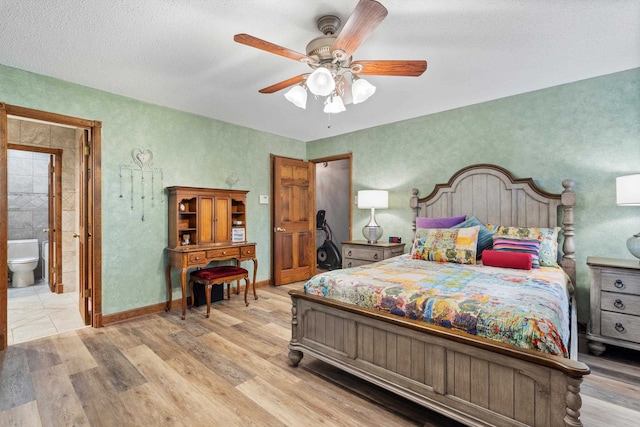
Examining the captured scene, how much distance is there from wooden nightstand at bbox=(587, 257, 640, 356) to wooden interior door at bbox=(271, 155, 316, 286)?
151 inches

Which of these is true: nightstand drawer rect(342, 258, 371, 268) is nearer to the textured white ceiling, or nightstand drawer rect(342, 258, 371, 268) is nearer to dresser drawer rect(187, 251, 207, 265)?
dresser drawer rect(187, 251, 207, 265)

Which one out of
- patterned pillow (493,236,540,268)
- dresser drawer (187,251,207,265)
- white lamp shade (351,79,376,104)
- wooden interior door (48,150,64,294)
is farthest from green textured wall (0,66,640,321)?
white lamp shade (351,79,376,104)

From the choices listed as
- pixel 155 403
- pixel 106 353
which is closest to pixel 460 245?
pixel 155 403

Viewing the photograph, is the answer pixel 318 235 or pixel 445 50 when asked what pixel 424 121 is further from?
pixel 318 235

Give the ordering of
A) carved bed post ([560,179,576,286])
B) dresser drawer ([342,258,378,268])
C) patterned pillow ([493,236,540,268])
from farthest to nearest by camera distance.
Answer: dresser drawer ([342,258,378,268]), carved bed post ([560,179,576,286]), patterned pillow ([493,236,540,268])

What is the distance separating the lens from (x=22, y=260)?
4.93m

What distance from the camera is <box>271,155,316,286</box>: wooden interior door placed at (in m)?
5.06

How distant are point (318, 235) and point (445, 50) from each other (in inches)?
200

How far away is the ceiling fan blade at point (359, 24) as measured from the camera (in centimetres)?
156

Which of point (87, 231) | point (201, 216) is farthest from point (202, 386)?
point (87, 231)

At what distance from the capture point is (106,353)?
269cm

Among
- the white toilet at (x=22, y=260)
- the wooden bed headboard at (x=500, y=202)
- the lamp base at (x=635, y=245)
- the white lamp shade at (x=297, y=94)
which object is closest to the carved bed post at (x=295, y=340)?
the white lamp shade at (x=297, y=94)

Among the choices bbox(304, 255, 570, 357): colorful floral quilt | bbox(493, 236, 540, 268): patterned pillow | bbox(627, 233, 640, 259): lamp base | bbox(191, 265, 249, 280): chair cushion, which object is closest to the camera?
bbox(304, 255, 570, 357): colorful floral quilt

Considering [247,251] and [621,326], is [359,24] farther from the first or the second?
[247,251]
